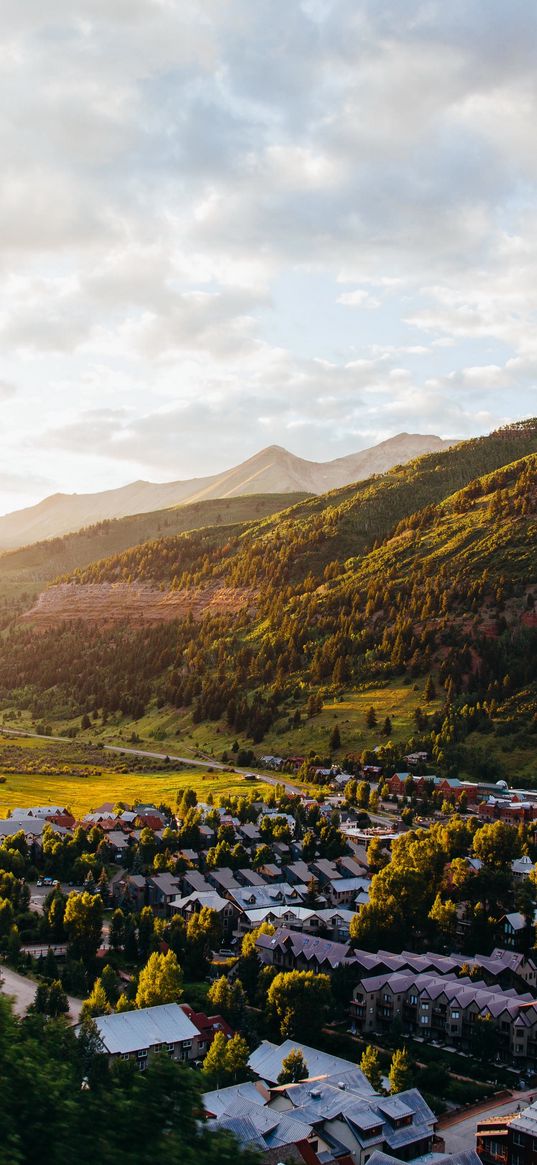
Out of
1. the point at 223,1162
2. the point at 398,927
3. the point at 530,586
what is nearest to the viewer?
the point at 223,1162

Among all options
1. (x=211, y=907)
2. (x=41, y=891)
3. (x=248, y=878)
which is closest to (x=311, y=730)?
(x=248, y=878)

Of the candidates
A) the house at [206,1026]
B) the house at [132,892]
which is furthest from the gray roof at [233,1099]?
the house at [132,892]

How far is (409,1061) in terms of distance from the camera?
2173 inches

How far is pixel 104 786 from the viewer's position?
138 meters

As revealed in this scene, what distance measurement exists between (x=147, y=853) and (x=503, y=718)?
73229 mm

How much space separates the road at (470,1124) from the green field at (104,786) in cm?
7022

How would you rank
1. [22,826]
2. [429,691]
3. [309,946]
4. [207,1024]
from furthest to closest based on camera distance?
1. [429,691]
2. [22,826]
3. [309,946]
4. [207,1024]

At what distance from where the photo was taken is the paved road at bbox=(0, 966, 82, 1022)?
55.5m

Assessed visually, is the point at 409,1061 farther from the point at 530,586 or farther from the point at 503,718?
the point at 530,586

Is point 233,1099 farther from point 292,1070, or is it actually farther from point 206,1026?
point 206,1026

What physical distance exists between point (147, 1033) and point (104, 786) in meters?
88.0

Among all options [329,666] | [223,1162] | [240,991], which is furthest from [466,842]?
[329,666]

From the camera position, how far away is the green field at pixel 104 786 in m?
124

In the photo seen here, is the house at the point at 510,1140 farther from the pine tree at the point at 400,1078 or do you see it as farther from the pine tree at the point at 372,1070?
the pine tree at the point at 372,1070
